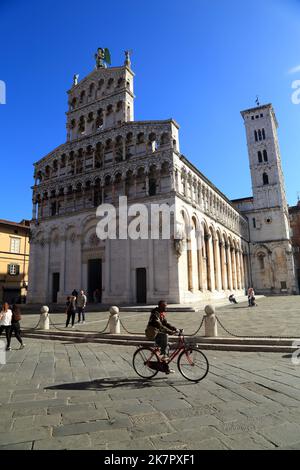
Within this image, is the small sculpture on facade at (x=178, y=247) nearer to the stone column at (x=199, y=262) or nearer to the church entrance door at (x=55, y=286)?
the stone column at (x=199, y=262)

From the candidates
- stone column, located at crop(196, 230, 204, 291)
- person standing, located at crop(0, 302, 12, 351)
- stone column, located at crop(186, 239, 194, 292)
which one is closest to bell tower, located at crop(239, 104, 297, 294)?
stone column, located at crop(196, 230, 204, 291)

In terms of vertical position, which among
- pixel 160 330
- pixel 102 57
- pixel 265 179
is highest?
pixel 102 57

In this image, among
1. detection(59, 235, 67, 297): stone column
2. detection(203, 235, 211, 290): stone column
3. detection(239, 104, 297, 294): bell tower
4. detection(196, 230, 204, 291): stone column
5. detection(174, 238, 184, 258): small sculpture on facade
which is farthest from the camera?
detection(239, 104, 297, 294): bell tower

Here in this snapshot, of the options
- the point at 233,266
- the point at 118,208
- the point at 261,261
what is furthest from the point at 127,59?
the point at 261,261

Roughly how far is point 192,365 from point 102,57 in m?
34.0

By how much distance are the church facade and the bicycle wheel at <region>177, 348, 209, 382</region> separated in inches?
606

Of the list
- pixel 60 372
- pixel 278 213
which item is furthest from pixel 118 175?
pixel 278 213

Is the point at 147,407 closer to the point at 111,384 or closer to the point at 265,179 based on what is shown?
the point at 111,384

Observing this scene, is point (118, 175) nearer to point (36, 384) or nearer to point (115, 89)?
point (115, 89)

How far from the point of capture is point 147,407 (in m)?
4.48

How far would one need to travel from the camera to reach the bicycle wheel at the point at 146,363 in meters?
6.00

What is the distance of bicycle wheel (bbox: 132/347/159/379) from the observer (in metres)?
6.00

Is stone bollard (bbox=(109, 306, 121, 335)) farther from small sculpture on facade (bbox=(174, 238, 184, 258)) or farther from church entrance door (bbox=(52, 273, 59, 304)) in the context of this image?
church entrance door (bbox=(52, 273, 59, 304))
